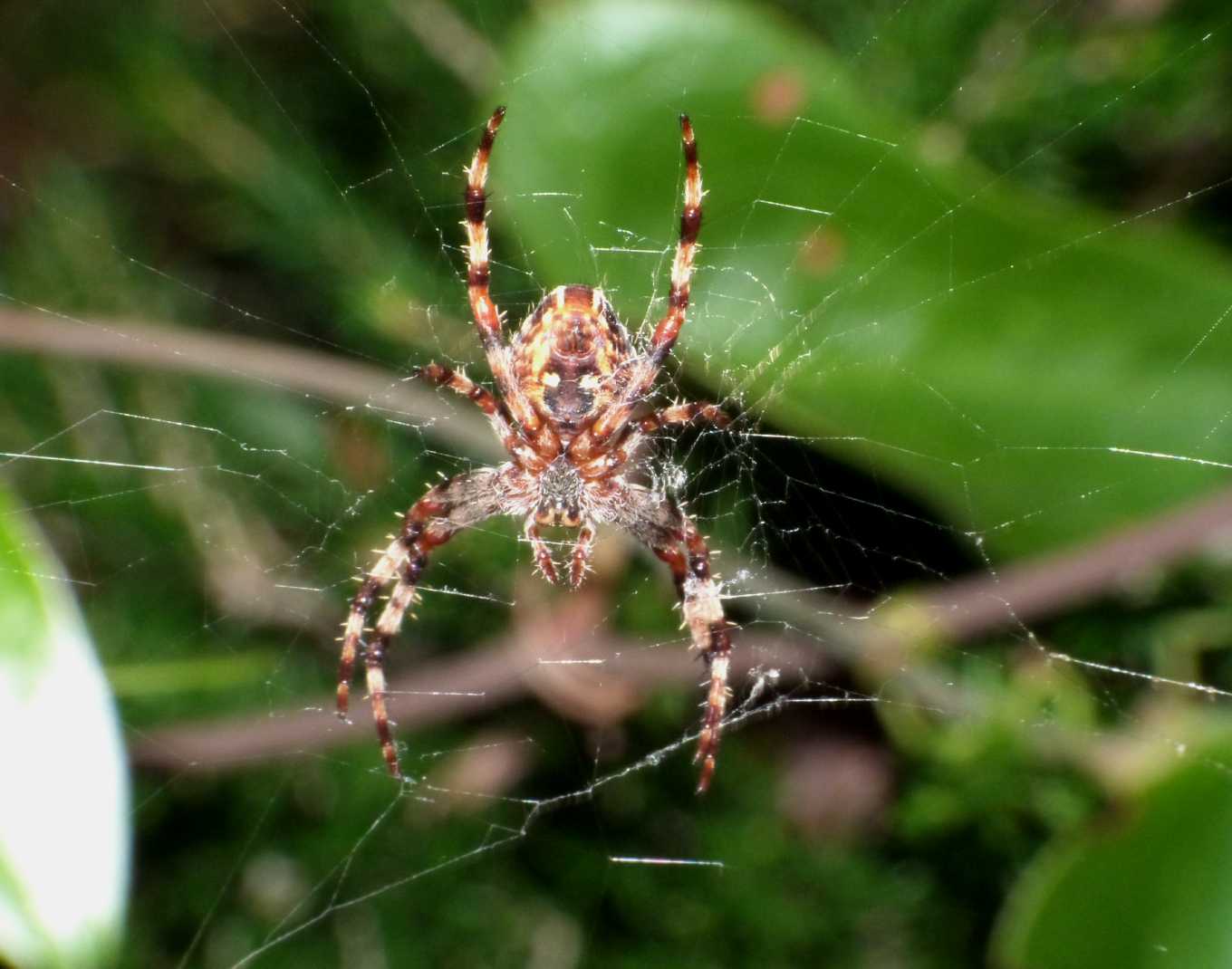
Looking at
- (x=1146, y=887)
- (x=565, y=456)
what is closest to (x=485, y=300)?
(x=565, y=456)

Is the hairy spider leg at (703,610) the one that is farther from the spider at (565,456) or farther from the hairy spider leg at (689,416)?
the hairy spider leg at (689,416)

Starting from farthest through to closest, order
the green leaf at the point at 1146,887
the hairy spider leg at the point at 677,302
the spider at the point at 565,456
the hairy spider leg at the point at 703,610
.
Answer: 1. the hairy spider leg at the point at 703,610
2. the spider at the point at 565,456
3. the hairy spider leg at the point at 677,302
4. the green leaf at the point at 1146,887

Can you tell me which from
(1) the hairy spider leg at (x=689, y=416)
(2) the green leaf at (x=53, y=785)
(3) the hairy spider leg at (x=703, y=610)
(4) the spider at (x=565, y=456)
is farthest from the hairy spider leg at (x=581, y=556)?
(2) the green leaf at (x=53, y=785)

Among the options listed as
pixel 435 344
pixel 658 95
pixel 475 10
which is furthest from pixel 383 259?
pixel 658 95

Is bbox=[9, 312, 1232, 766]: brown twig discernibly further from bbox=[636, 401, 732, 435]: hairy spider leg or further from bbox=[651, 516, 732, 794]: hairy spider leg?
bbox=[636, 401, 732, 435]: hairy spider leg

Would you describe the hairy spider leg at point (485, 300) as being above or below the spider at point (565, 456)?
above

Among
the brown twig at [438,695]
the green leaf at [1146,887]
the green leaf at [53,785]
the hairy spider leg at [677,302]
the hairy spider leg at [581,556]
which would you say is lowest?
the green leaf at [1146,887]

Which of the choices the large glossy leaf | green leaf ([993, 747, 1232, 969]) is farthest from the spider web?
green leaf ([993, 747, 1232, 969])
